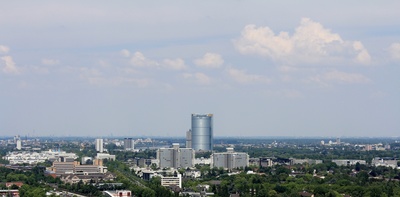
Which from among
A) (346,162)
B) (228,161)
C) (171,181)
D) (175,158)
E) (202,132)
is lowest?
(171,181)

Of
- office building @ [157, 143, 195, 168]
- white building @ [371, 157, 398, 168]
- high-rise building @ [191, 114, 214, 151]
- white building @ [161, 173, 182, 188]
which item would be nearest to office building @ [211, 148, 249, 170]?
office building @ [157, 143, 195, 168]

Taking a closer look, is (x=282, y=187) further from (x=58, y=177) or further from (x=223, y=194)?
(x=58, y=177)

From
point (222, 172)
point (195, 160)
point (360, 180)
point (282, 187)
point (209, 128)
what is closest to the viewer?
point (282, 187)

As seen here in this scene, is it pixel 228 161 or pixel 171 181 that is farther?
pixel 228 161

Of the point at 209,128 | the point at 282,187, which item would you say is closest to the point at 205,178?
the point at 282,187

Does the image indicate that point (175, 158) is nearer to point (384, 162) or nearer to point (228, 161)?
point (228, 161)

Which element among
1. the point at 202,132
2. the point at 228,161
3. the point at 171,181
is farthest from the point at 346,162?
the point at 202,132

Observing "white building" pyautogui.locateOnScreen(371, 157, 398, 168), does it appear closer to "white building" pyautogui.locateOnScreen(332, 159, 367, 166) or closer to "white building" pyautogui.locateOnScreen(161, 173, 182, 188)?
"white building" pyautogui.locateOnScreen(332, 159, 367, 166)
